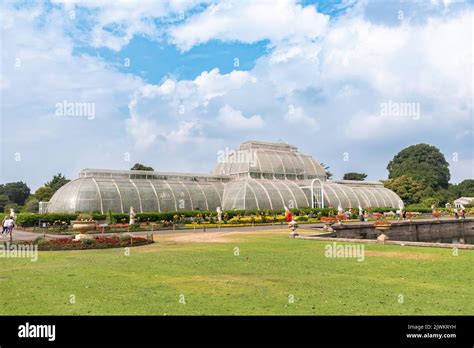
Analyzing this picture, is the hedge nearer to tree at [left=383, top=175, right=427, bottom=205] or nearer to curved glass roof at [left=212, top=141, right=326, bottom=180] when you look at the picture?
curved glass roof at [left=212, top=141, right=326, bottom=180]

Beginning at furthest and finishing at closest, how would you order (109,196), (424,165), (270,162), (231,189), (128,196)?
(424,165)
(270,162)
(231,189)
(128,196)
(109,196)

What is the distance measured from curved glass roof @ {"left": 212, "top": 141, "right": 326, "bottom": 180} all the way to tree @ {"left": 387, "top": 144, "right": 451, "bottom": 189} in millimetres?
64613

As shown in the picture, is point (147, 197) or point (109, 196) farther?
point (147, 197)

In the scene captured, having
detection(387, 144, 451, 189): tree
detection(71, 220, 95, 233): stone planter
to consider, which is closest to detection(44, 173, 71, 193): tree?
detection(71, 220, 95, 233): stone planter

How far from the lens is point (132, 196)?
6588 centimetres

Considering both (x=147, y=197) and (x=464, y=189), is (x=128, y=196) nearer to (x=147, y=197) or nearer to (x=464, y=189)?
(x=147, y=197)

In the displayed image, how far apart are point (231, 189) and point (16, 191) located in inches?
3315

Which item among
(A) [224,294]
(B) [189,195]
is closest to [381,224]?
(A) [224,294]

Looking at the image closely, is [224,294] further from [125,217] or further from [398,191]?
[398,191]

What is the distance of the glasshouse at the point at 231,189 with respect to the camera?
2489 inches

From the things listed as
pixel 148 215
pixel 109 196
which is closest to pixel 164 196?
pixel 109 196

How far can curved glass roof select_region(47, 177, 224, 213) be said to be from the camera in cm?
6150

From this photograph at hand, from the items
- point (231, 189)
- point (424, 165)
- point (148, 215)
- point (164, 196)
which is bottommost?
point (148, 215)

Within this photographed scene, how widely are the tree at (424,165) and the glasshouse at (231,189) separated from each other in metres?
56.6
